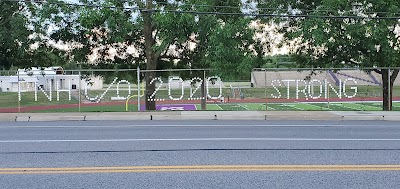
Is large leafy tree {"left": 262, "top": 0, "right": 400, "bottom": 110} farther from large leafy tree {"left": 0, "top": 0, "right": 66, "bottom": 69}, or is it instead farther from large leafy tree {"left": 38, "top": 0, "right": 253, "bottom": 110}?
large leafy tree {"left": 0, "top": 0, "right": 66, "bottom": 69}

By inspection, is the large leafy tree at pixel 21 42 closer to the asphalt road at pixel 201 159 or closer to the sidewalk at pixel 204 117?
the sidewalk at pixel 204 117

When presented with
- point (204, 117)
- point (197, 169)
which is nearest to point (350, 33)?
point (204, 117)

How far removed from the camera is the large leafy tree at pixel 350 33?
19.7m

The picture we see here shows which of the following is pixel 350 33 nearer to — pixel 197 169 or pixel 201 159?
pixel 201 159


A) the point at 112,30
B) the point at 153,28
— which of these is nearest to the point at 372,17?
the point at 153,28

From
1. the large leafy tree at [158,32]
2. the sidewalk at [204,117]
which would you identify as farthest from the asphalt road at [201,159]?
the large leafy tree at [158,32]

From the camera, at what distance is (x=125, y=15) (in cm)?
2092

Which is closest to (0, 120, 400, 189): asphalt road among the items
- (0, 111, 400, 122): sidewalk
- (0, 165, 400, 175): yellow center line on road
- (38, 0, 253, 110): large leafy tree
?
(0, 165, 400, 175): yellow center line on road

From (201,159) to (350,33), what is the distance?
14.7 metres

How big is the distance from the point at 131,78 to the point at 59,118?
19.6 ft

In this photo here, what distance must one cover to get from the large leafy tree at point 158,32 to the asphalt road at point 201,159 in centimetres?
856

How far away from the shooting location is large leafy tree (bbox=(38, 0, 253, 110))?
19.4 m

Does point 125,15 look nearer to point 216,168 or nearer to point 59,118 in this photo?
point 59,118

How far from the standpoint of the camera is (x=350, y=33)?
1986 centimetres
